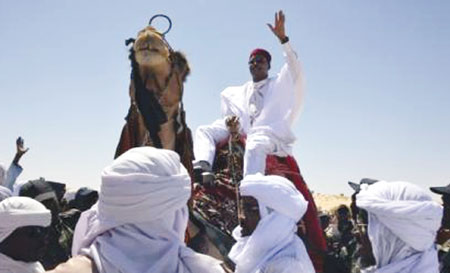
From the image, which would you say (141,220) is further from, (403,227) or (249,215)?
(249,215)

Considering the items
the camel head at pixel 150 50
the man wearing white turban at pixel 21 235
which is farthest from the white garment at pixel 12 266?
the camel head at pixel 150 50

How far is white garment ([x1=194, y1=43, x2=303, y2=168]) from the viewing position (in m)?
7.09

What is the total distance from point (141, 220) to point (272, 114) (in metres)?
5.03

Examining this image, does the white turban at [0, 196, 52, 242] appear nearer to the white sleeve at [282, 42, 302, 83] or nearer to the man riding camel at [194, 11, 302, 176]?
the man riding camel at [194, 11, 302, 176]

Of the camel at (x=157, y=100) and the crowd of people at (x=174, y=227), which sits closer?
the crowd of people at (x=174, y=227)

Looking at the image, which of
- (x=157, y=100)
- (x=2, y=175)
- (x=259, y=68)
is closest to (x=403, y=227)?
(x=157, y=100)

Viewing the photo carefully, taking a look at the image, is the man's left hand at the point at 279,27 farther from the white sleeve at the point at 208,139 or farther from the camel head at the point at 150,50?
the camel head at the point at 150,50

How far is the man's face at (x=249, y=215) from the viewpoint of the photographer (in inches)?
171

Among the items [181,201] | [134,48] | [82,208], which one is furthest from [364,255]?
[82,208]

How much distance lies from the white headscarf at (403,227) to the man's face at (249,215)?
0.83m

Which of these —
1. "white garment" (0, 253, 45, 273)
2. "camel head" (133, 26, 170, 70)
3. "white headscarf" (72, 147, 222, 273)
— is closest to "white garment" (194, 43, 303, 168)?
"camel head" (133, 26, 170, 70)

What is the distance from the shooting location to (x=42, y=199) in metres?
5.82

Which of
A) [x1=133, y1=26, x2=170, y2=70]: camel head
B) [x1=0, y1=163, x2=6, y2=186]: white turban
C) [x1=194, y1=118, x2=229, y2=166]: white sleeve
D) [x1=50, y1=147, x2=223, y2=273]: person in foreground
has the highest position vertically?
[x1=133, y1=26, x2=170, y2=70]: camel head

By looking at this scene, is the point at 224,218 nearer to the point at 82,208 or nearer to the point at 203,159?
the point at 203,159
